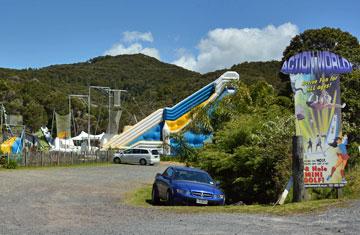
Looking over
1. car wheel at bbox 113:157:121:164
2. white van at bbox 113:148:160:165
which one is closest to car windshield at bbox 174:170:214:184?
white van at bbox 113:148:160:165

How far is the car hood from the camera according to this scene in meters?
17.5

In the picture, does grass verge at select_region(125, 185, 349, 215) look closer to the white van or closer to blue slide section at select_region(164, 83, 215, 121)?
the white van

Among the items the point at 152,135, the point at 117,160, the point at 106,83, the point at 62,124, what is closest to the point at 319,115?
the point at 117,160

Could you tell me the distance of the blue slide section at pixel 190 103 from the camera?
5756 centimetres

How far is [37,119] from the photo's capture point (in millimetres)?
90562

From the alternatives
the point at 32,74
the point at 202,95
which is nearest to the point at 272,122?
the point at 202,95

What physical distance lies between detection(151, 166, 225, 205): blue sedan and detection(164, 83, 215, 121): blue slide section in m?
38.5

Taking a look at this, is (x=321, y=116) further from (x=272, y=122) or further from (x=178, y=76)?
(x=178, y=76)

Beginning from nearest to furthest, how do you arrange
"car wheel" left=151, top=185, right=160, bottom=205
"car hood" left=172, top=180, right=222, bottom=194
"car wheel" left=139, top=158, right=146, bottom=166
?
"car hood" left=172, top=180, right=222, bottom=194 → "car wheel" left=151, top=185, right=160, bottom=205 → "car wheel" left=139, top=158, right=146, bottom=166

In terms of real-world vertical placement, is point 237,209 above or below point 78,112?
below

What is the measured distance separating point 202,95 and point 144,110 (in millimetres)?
38712

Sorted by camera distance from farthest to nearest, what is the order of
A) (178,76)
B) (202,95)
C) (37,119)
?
(178,76) → (37,119) → (202,95)

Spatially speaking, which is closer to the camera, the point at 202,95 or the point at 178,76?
the point at 202,95

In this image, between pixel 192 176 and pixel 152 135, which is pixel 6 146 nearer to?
pixel 152 135
